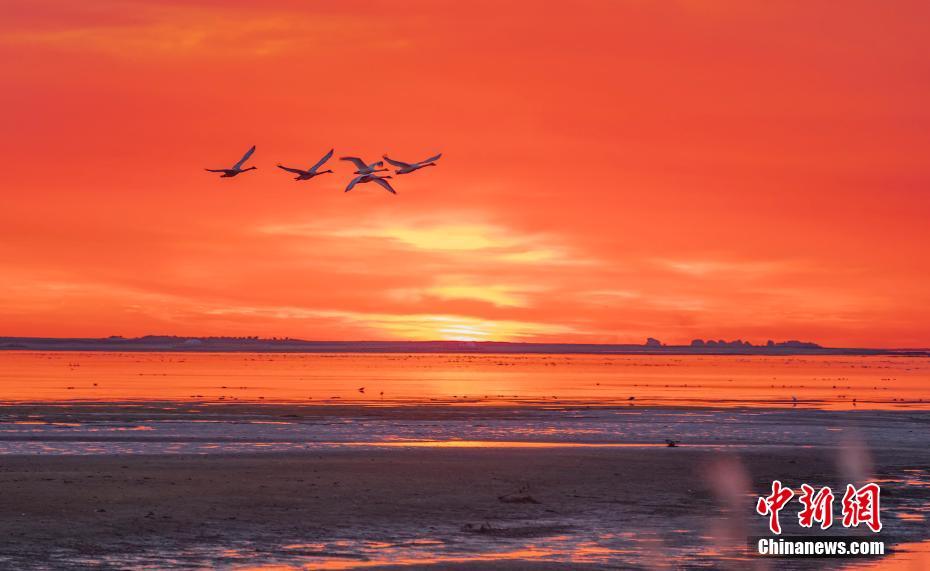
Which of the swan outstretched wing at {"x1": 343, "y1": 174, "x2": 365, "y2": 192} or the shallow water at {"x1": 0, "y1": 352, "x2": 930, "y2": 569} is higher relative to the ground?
the swan outstretched wing at {"x1": 343, "y1": 174, "x2": 365, "y2": 192}

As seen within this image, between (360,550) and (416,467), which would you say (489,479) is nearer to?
(416,467)

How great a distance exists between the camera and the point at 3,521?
2519 centimetres

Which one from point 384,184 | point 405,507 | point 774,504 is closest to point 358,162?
point 384,184

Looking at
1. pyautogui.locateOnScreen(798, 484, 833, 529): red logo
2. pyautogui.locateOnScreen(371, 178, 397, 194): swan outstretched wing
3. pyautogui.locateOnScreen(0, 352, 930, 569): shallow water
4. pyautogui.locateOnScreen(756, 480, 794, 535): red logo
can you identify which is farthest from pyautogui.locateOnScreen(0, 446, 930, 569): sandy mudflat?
pyautogui.locateOnScreen(371, 178, 397, 194): swan outstretched wing

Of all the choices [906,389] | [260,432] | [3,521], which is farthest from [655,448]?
[906,389]

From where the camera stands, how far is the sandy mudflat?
899 inches

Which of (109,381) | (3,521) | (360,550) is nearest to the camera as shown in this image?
(360,550)

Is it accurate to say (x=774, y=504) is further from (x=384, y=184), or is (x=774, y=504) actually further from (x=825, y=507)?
(x=384, y=184)

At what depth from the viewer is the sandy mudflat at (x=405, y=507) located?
74.9 ft

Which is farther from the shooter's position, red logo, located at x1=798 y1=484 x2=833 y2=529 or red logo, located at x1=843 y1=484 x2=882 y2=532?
red logo, located at x1=798 y1=484 x2=833 y2=529

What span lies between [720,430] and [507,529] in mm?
27368

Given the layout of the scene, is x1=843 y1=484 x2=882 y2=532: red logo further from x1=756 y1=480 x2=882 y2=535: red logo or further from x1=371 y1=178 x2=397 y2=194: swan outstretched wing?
x1=371 y1=178 x2=397 y2=194: swan outstretched wing

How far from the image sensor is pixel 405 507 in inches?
1125

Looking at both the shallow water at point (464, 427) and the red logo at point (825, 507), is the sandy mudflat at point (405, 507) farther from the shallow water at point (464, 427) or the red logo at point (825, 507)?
the red logo at point (825, 507)
